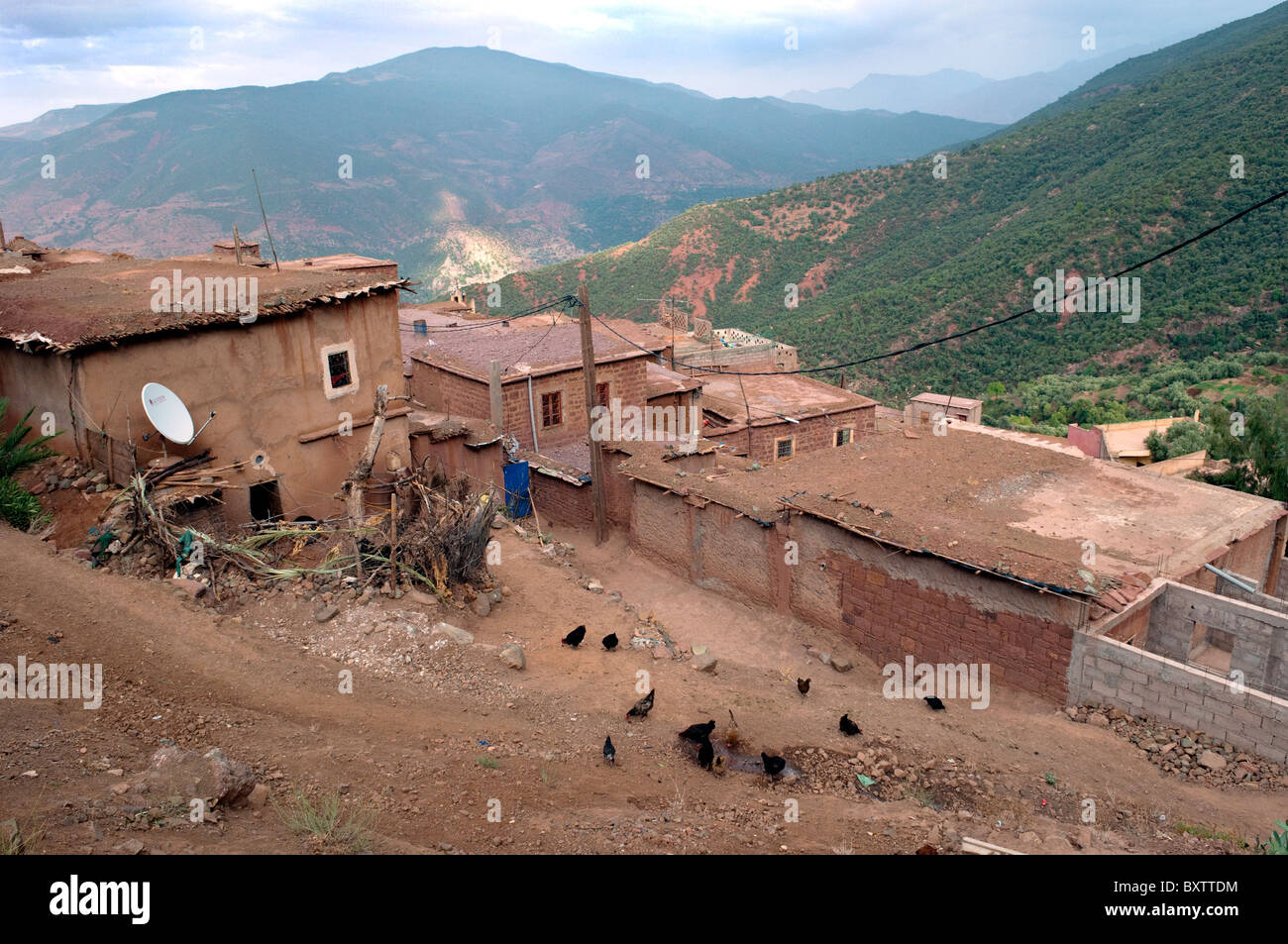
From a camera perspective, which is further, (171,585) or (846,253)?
(846,253)

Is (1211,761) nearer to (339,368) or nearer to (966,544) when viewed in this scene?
(966,544)

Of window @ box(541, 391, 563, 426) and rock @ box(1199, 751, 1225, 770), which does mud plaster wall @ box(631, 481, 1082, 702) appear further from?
window @ box(541, 391, 563, 426)

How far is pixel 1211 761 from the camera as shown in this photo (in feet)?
36.7

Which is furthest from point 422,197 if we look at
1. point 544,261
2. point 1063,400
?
point 1063,400

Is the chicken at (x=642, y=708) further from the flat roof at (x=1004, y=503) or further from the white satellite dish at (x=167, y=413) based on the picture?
the white satellite dish at (x=167, y=413)

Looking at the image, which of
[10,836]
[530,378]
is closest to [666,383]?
[530,378]

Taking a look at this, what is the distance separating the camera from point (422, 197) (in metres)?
170

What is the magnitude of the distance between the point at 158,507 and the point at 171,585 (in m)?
1.55

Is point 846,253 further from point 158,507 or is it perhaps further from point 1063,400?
point 158,507

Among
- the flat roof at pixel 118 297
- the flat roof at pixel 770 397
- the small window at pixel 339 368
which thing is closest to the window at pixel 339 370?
the small window at pixel 339 368

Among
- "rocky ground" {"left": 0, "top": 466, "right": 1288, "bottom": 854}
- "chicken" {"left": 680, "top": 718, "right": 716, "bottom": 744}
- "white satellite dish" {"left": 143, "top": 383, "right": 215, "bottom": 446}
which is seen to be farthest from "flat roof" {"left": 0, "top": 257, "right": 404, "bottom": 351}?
"chicken" {"left": 680, "top": 718, "right": 716, "bottom": 744}

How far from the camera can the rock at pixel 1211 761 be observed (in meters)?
11.1

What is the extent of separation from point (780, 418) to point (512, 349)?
8.09m

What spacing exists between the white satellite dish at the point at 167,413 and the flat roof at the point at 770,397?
1550cm
